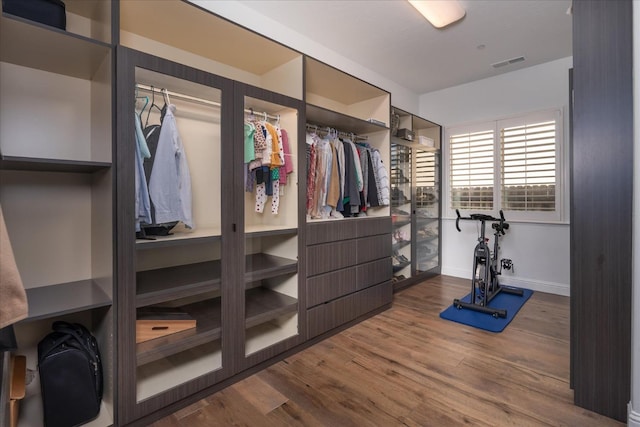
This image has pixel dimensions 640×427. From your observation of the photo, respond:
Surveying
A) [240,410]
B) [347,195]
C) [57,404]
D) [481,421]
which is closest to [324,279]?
[347,195]

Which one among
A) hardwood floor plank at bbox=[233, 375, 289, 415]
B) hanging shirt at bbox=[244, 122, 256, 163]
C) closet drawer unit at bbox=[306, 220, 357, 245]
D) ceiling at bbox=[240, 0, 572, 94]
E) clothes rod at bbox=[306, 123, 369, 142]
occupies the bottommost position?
hardwood floor plank at bbox=[233, 375, 289, 415]

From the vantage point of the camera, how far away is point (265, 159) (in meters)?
2.22

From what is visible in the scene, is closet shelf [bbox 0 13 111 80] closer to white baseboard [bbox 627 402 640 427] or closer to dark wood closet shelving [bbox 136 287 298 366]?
dark wood closet shelving [bbox 136 287 298 366]

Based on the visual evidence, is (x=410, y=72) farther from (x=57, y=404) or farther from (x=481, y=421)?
(x=57, y=404)

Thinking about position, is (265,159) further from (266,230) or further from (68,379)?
(68,379)

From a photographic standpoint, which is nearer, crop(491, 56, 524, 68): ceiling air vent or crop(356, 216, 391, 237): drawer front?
crop(356, 216, 391, 237): drawer front

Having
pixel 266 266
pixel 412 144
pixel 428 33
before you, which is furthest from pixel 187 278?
pixel 412 144

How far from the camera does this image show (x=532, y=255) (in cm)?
395

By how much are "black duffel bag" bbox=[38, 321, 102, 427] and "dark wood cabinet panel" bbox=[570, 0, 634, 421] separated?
99.6 inches

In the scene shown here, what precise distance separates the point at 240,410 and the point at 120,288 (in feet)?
3.00

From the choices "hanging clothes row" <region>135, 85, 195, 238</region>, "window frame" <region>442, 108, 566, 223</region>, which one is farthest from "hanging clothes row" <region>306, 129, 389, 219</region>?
"window frame" <region>442, 108, 566, 223</region>

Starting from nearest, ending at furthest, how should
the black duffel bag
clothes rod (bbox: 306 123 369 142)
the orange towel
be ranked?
the orange towel
the black duffel bag
clothes rod (bbox: 306 123 369 142)

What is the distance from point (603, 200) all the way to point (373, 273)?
183cm

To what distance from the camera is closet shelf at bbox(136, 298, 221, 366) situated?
1.68 m
